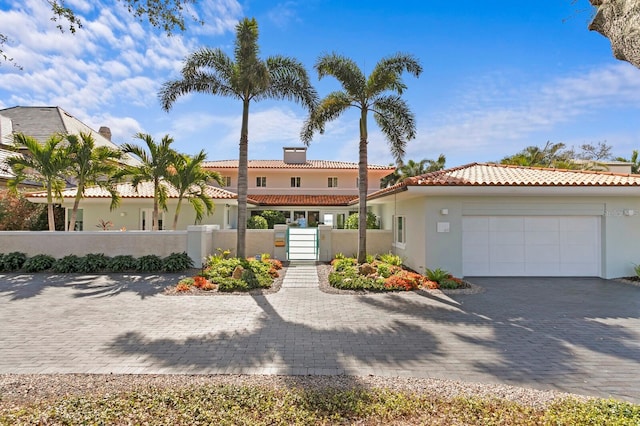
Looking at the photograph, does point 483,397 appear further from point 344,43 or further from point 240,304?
point 344,43

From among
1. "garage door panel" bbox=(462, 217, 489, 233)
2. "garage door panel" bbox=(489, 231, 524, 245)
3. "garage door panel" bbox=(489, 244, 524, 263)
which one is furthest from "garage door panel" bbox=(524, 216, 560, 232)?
"garage door panel" bbox=(462, 217, 489, 233)

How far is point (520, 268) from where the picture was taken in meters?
13.1

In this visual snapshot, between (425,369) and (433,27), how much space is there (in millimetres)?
10989

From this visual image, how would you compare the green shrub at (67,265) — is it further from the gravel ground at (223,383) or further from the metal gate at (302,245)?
the gravel ground at (223,383)

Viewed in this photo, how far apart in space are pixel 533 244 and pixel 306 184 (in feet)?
73.9

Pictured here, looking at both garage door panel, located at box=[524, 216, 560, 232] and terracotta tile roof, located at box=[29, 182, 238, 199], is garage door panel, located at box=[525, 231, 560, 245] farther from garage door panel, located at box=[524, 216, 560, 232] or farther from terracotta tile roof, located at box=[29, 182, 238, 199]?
terracotta tile roof, located at box=[29, 182, 238, 199]

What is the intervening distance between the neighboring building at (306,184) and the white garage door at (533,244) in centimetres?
1757

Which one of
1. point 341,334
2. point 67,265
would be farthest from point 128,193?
point 341,334

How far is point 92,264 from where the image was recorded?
540 inches

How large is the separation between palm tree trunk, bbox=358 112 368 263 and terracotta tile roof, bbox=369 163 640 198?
122 cm

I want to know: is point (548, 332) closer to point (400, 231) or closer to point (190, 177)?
point (400, 231)

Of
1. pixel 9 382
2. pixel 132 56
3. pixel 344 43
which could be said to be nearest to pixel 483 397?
pixel 9 382

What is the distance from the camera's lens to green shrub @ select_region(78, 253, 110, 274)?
13633 millimetres

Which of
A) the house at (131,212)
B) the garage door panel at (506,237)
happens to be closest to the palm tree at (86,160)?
the house at (131,212)
